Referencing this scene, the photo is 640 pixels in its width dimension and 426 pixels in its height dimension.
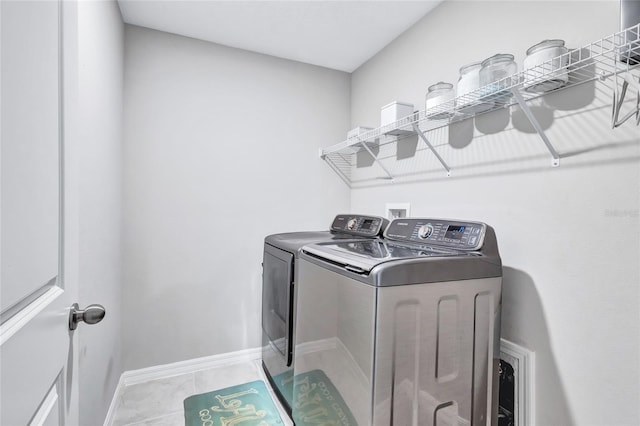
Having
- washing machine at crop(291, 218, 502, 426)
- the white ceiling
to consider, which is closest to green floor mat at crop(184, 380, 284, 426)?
washing machine at crop(291, 218, 502, 426)

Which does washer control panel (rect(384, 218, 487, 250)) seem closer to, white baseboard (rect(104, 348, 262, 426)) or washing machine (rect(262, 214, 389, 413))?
washing machine (rect(262, 214, 389, 413))

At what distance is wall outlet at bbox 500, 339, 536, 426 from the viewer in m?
1.35

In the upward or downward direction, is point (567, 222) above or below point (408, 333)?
above

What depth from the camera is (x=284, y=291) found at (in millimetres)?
1940

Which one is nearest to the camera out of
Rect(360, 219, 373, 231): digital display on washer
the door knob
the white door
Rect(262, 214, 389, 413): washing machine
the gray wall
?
the white door

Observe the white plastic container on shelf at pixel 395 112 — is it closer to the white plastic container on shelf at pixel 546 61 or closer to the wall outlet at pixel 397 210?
the wall outlet at pixel 397 210

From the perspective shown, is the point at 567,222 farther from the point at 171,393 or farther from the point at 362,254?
the point at 171,393

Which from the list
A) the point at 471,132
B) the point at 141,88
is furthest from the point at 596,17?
the point at 141,88

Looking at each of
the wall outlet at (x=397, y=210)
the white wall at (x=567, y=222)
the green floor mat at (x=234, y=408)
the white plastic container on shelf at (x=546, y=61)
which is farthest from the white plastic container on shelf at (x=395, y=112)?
the green floor mat at (x=234, y=408)

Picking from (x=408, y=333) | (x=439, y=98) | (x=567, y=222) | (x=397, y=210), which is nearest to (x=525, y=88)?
(x=439, y=98)

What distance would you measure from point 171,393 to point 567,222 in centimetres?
251

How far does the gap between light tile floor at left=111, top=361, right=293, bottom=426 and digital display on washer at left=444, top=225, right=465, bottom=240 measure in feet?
4.71

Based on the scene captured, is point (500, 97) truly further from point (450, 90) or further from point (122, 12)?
point (122, 12)

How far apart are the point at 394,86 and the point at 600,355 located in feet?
6.31
